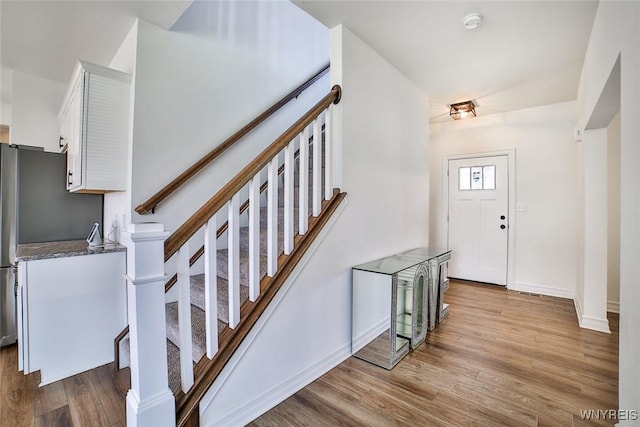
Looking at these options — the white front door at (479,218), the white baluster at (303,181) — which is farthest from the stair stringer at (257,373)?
the white front door at (479,218)

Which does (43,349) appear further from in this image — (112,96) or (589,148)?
(589,148)

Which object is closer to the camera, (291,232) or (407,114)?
(291,232)

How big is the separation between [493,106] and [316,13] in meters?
2.95

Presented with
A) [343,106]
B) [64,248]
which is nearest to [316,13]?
[343,106]

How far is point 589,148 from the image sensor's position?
283 centimetres

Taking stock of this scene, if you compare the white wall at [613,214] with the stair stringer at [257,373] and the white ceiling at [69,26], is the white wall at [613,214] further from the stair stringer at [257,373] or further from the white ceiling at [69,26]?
the white ceiling at [69,26]

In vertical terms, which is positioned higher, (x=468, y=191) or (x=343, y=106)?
(x=343, y=106)

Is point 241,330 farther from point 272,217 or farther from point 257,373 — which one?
point 272,217

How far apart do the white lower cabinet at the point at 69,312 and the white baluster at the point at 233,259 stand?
4.19 ft

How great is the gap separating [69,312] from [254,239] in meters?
1.57

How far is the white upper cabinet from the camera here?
83.1 inches

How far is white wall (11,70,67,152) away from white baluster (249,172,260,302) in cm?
304

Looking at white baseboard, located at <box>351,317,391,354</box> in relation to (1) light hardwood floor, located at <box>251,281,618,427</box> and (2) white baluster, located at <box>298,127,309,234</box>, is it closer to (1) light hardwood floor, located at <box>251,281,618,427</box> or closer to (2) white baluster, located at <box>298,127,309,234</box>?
(1) light hardwood floor, located at <box>251,281,618,427</box>

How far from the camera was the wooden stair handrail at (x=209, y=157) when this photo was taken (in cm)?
209
